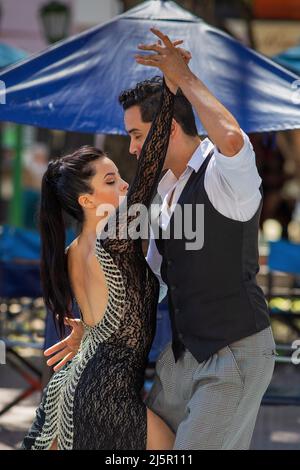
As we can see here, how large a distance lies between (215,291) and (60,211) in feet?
2.40

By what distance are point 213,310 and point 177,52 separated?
2.77 feet

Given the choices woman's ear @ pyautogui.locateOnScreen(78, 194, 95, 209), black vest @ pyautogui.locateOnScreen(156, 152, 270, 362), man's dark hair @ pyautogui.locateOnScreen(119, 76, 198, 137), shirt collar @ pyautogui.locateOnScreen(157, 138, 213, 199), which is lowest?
black vest @ pyautogui.locateOnScreen(156, 152, 270, 362)

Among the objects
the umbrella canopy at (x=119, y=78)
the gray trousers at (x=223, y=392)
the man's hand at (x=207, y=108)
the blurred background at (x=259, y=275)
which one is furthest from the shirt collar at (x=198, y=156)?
the umbrella canopy at (x=119, y=78)

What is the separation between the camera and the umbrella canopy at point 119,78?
518 centimetres

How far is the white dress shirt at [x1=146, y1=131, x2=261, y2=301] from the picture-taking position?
10.8 ft

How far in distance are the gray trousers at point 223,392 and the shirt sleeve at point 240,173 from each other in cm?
Answer: 47

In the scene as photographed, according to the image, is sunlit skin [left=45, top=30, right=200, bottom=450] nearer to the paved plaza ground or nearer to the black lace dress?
the black lace dress

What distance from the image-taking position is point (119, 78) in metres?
5.45

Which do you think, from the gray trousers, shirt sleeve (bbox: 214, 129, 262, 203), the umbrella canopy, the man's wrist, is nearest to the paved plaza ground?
the umbrella canopy

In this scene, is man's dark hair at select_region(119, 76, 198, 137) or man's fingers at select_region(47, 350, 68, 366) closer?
man's dark hair at select_region(119, 76, 198, 137)

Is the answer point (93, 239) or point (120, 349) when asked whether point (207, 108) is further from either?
point (120, 349)

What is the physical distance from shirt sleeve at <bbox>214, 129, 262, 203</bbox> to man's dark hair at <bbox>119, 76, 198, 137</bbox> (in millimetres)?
366
